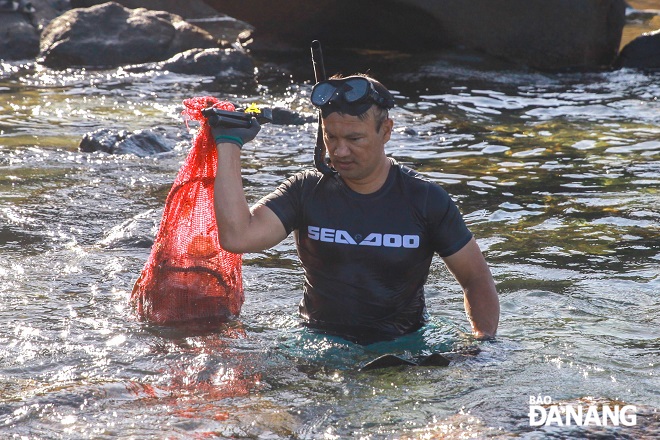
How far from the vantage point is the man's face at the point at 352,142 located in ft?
15.6

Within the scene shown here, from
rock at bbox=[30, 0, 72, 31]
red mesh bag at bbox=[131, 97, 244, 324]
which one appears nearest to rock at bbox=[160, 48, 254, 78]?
rock at bbox=[30, 0, 72, 31]

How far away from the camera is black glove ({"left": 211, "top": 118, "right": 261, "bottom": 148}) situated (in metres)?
4.64

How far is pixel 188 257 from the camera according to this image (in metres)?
5.48

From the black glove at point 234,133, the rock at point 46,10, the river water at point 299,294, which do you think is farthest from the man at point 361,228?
the rock at point 46,10

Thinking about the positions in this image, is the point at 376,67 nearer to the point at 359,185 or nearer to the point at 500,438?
the point at 359,185

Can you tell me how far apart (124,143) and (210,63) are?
5.41 m

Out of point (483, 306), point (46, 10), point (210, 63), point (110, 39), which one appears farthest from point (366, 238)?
point (46, 10)

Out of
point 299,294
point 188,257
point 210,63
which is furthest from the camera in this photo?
point 210,63

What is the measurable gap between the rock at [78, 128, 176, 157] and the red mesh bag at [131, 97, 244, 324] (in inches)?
200

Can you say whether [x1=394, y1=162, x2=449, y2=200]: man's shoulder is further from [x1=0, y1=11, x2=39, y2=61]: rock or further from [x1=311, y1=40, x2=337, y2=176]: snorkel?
[x1=0, y1=11, x2=39, y2=61]: rock

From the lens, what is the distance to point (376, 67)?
16109mm

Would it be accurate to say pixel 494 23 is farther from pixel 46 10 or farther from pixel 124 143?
pixel 46 10

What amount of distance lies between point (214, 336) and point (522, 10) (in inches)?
481

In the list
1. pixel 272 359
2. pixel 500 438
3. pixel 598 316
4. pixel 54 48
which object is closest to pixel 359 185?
pixel 272 359
